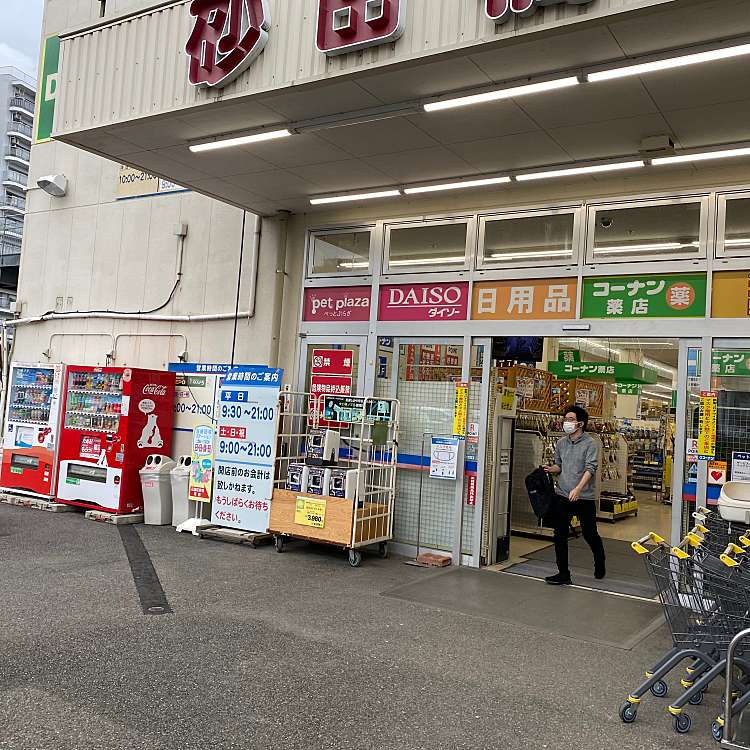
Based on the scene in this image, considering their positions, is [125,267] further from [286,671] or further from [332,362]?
[286,671]

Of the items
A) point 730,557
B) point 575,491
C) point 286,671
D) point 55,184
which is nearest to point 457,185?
point 575,491

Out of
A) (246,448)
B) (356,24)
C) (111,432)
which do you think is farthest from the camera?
(111,432)

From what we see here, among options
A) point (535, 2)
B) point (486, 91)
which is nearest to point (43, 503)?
point (486, 91)

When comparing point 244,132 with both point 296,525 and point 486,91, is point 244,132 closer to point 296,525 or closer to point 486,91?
point 486,91

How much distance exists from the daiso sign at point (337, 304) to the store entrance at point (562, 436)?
5.24 ft

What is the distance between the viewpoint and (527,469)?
932cm

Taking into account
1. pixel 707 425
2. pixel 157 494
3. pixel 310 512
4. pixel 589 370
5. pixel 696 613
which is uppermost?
pixel 589 370

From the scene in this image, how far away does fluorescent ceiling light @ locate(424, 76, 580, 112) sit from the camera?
15.9ft

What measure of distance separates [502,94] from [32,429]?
7676 mm

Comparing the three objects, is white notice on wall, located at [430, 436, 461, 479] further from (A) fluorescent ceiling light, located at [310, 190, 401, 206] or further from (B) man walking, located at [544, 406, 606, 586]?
Answer: (A) fluorescent ceiling light, located at [310, 190, 401, 206]

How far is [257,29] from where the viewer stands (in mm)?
5496

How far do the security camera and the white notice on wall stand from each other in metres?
7.53

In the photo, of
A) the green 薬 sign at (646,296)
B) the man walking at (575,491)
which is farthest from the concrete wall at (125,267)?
the green 薬 sign at (646,296)

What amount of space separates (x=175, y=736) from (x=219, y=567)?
3370 mm
